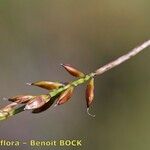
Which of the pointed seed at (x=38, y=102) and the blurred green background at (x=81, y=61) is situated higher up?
the blurred green background at (x=81, y=61)

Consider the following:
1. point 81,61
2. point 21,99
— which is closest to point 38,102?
point 21,99

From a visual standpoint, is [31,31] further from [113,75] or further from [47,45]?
[113,75]

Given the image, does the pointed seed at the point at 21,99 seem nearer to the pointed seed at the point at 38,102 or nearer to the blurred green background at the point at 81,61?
the pointed seed at the point at 38,102

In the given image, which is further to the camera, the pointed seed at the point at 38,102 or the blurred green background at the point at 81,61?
the blurred green background at the point at 81,61

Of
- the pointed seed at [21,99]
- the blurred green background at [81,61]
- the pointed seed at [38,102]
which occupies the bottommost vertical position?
the pointed seed at [38,102]

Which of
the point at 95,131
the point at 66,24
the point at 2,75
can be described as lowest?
the point at 95,131

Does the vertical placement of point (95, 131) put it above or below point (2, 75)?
below

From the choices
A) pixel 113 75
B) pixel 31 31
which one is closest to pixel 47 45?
pixel 31 31

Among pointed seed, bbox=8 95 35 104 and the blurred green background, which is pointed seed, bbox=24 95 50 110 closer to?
pointed seed, bbox=8 95 35 104

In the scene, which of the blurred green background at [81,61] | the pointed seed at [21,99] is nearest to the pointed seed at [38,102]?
the pointed seed at [21,99]
